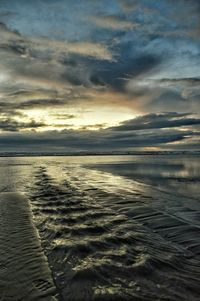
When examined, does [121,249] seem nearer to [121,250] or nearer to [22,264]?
[121,250]

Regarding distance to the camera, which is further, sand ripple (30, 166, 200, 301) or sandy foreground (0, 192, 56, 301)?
sand ripple (30, 166, 200, 301)

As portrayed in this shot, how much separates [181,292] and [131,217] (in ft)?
22.9

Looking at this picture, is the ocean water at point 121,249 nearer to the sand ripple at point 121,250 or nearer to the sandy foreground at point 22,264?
the sand ripple at point 121,250

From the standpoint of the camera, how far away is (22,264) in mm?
6961

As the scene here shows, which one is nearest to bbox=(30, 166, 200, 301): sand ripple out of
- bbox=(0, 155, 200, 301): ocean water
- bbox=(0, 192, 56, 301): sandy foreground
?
bbox=(0, 155, 200, 301): ocean water

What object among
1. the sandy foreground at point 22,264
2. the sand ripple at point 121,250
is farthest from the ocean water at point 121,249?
the sandy foreground at point 22,264

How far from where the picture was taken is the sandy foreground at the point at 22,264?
219 inches

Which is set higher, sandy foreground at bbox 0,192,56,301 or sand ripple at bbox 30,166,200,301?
sandy foreground at bbox 0,192,56,301

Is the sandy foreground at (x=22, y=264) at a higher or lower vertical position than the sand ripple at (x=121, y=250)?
higher

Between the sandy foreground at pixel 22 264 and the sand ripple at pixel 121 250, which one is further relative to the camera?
the sand ripple at pixel 121 250

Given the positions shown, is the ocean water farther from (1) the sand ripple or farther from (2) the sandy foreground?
(2) the sandy foreground

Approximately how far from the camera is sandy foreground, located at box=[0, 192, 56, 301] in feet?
18.2

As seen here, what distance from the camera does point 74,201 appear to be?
1638 cm

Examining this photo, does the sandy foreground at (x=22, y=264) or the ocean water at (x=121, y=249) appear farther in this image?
the ocean water at (x=121, y=249)
